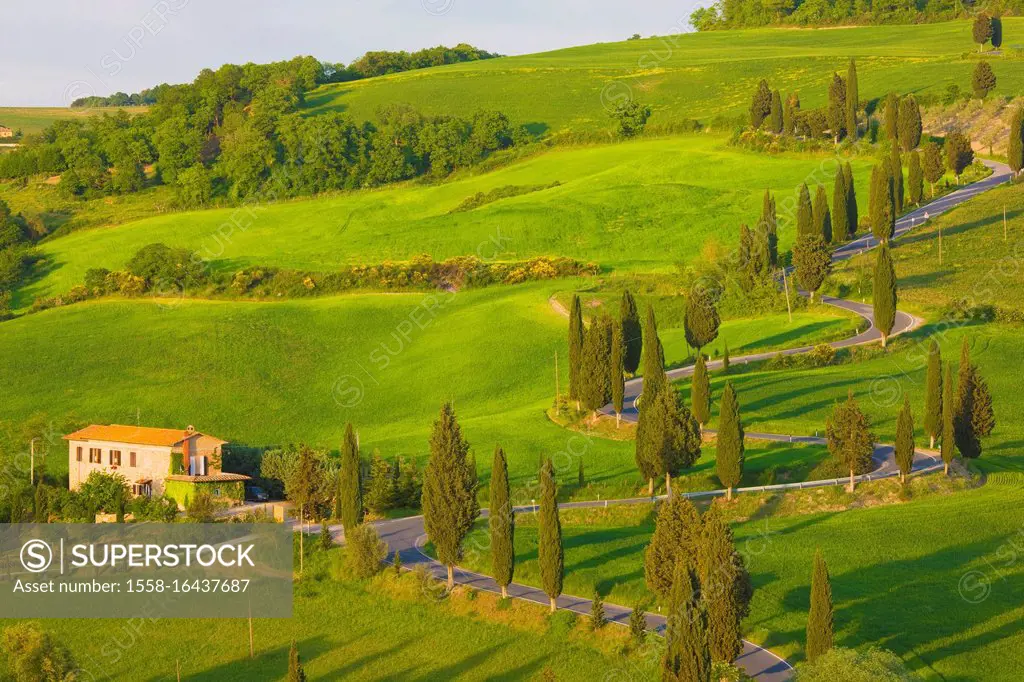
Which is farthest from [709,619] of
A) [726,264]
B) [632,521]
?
[726,264]

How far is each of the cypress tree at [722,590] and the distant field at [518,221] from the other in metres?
68.8

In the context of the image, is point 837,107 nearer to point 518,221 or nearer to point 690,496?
point 518,221

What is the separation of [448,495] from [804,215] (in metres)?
58.0

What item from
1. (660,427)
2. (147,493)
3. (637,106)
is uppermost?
(637,106)

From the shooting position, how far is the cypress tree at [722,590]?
139 feet

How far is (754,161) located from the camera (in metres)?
139

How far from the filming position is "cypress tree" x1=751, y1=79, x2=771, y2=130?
145500 mm

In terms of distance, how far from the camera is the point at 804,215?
10425 cm

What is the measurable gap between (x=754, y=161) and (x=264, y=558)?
92.7 metres

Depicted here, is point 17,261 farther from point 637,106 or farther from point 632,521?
point 632,521

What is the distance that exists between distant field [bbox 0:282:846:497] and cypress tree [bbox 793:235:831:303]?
4.11 meters

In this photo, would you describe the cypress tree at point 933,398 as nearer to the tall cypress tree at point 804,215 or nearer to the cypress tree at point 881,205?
the tall cypress tree at point 804,215

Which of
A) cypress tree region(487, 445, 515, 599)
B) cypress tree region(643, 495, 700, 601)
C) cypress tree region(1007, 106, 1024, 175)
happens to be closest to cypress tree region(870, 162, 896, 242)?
cypress tree region(1007, 106, 1024, 175)

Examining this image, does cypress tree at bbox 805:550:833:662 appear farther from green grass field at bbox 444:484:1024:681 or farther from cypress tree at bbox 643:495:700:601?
cypress tree at bbox 643:495:700:601
